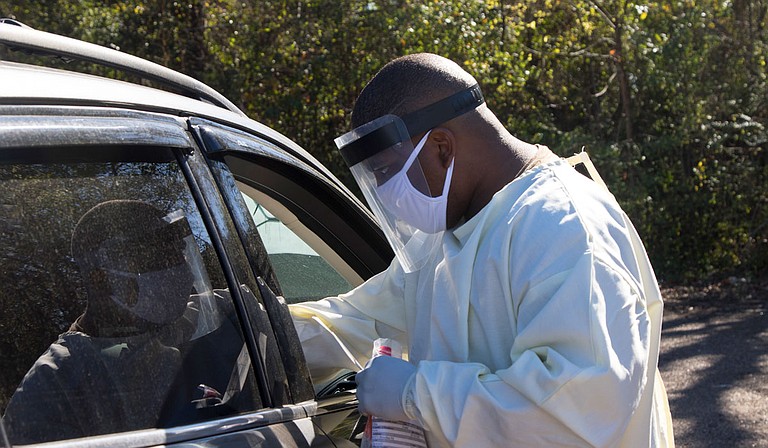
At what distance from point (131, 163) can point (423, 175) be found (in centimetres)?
71

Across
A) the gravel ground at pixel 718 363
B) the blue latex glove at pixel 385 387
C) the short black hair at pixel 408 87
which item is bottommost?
the gravel ground at pixel 718 363

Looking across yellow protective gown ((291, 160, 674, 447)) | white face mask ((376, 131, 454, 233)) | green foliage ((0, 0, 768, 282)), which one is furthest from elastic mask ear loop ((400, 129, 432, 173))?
green foliage ((0, 0, 768, 282))

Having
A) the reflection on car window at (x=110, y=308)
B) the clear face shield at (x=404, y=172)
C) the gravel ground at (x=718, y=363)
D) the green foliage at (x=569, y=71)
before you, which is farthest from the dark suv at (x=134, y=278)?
the green foliage at (x=569, y=71)


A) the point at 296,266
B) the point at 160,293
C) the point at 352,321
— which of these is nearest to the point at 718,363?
the point at 296,266

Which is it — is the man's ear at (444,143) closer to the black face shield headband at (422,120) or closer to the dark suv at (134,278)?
the black face shield headband at (422,120)

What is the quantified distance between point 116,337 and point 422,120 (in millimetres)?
850

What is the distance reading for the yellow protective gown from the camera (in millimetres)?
1757

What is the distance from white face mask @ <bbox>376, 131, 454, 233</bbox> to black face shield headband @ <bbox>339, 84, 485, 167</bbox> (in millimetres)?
37

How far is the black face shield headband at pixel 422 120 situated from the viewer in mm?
2070

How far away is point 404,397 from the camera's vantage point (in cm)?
185

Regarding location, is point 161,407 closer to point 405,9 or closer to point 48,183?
point 48,183

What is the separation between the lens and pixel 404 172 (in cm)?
213

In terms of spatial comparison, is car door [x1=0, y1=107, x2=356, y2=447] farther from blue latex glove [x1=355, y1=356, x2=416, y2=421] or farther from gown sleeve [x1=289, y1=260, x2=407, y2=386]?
gown sleeve [x1=289, y1=260, x2=407, y2=386]

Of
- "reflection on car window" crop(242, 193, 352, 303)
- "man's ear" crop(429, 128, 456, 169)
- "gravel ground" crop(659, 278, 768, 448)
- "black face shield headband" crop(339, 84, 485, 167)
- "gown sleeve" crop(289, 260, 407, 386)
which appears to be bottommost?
"gravel ground" crop(659, 278, 768, 448)
